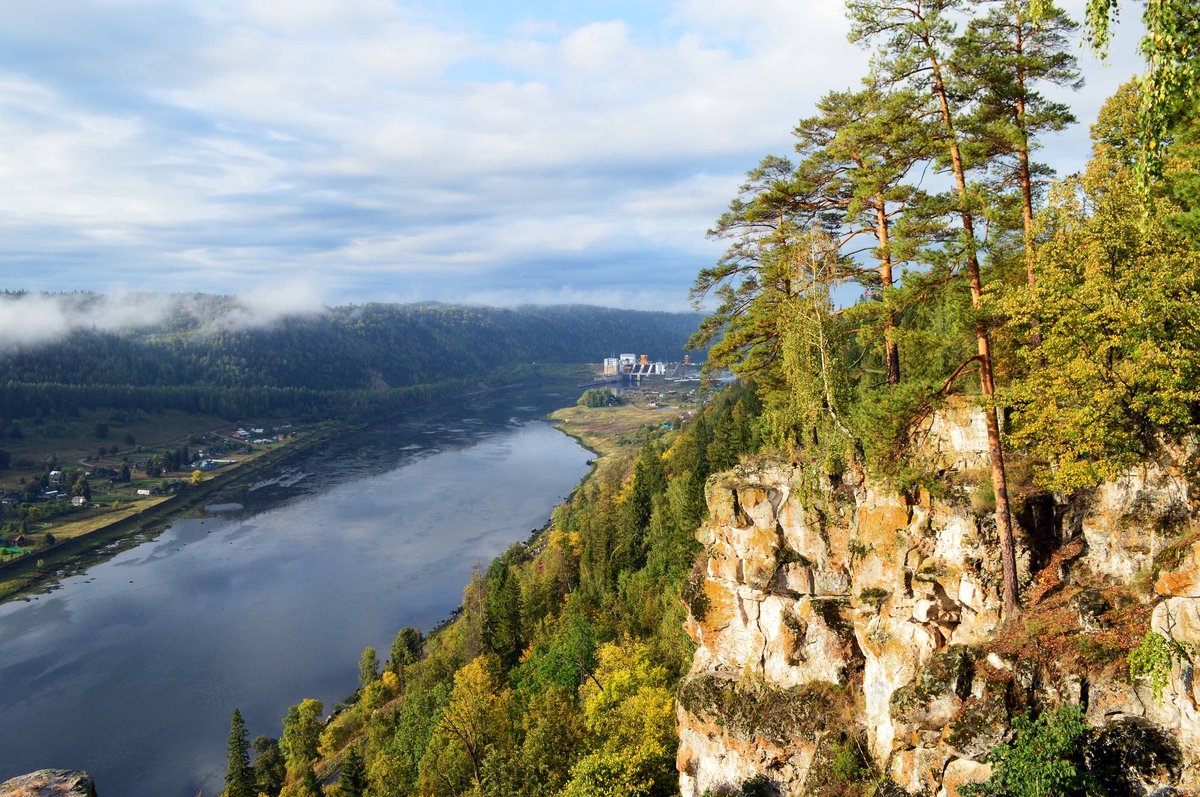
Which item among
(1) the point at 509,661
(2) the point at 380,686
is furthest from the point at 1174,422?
(2) the point at 380,686

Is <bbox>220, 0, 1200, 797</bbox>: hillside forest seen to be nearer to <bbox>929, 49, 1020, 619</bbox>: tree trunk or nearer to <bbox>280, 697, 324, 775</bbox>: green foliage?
<bbox>929, 49, 1020, 619</bbox>: tree trunk

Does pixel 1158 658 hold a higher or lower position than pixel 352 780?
higher

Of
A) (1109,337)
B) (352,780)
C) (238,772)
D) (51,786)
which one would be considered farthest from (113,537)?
(1109,337)

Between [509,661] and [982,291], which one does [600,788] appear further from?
[509,661]

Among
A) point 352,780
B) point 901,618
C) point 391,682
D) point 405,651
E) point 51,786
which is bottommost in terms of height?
point 391,682

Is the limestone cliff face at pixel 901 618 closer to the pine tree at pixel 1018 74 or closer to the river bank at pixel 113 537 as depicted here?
the pine tree at pixel 1018 74

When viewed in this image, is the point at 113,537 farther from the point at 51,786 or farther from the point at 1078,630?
the point at 1078,630

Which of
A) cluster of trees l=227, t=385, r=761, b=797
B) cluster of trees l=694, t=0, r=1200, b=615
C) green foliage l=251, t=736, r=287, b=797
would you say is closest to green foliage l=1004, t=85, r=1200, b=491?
cluster of trees l=694, t=0, r=1200, b=615
